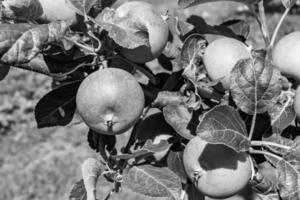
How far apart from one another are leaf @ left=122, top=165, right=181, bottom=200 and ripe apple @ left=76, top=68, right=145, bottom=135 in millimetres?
135

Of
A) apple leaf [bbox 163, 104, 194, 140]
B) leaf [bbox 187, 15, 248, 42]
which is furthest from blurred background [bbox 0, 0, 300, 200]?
apple leaf [bbox 163, 104, 194, 140]

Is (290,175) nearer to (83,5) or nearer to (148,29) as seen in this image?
(148,29)

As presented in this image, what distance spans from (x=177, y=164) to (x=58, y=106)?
335 millimetres

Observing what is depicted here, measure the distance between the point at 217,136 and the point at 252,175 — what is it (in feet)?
0.51

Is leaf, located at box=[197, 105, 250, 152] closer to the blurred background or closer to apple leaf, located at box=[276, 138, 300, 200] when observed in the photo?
apple leaf, located at box=[276, 138, 300, 200]

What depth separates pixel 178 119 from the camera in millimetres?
1137

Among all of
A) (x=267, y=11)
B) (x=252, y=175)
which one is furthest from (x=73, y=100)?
(x=267, y=11)

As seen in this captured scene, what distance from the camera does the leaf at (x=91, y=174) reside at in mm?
1035

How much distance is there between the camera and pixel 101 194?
3.66 meters

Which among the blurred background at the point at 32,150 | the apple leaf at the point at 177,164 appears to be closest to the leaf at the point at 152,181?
the apple leaf at the point at 177,164

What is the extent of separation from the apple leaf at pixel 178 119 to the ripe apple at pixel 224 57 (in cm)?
12

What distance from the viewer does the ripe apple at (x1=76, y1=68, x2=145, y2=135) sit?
102 centimetres

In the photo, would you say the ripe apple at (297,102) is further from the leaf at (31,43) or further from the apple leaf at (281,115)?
the leaf at (31,43)

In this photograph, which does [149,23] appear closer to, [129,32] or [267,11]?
[129,32]
